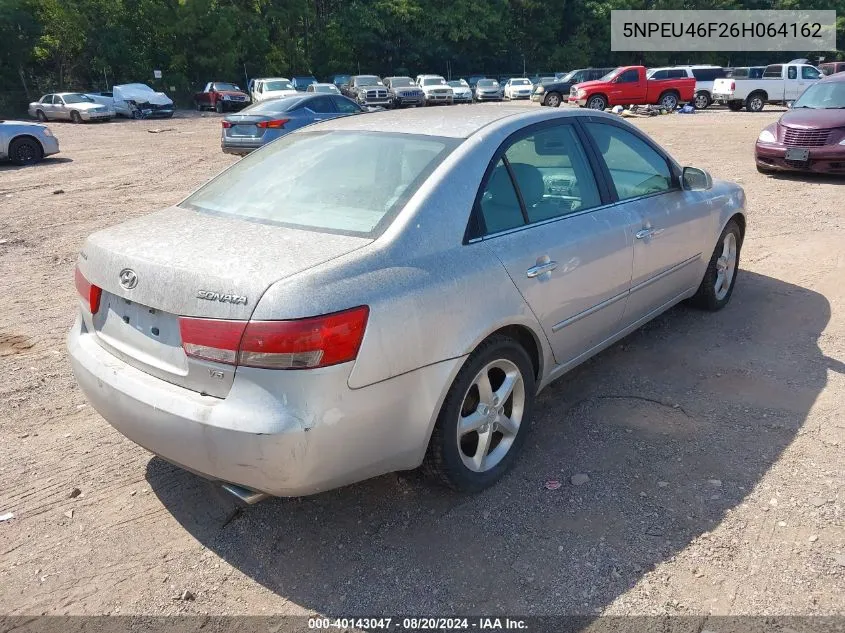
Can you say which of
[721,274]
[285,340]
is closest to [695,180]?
[721,274]

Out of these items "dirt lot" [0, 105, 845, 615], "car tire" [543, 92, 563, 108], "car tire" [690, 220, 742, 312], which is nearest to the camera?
"dirt lot" [0, 105, 845, 615]

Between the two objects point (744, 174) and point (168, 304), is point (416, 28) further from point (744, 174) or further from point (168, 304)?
point (168, 304)

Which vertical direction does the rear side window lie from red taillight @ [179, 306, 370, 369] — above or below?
above

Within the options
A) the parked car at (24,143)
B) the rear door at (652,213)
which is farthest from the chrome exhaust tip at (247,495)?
the parked car at (24,143)

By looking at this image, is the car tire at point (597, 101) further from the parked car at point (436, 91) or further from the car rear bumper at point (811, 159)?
the car rear bumper at point (811, 159)

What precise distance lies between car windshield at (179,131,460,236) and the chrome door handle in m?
0.65

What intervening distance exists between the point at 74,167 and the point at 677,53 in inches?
2011

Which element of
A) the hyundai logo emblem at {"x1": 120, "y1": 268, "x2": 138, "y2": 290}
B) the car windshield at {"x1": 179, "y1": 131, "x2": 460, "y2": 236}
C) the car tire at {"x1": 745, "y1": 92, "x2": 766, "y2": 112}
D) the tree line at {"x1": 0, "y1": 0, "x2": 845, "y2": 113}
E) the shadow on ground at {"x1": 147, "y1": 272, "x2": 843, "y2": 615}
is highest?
the tree line at {"x1": 0, "y1": 0, "x2": 845, "y2": 113}

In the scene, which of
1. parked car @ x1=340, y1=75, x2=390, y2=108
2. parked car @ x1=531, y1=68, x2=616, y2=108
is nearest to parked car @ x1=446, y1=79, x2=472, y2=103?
parked car @ x1=340, y1=75, x2=390, y2=108

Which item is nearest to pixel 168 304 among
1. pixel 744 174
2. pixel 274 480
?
pixel 274 480

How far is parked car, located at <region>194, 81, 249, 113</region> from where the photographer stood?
1398 inches

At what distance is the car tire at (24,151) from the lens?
15.0 m

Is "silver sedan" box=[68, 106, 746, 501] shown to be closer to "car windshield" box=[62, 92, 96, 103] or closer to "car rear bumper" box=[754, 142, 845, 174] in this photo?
"car rear bumper" box=[754, 142, 845, 174]

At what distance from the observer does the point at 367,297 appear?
245 cm
